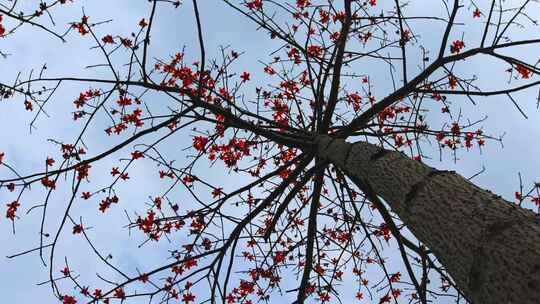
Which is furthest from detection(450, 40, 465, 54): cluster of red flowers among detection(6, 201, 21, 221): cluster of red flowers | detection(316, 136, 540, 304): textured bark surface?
detection(6, 201, 21, 221): cluster of red flowers

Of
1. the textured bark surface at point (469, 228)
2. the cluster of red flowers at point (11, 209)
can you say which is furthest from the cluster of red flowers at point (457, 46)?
the cluster of red flowers at point (11, 209)

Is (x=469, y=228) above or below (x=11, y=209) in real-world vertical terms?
below

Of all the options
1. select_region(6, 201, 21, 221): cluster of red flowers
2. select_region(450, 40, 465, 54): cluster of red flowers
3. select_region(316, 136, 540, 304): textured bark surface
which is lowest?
select_region(316, 136, 540, 304): textured bark surface

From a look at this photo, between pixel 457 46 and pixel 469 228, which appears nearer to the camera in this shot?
pixel 469 228

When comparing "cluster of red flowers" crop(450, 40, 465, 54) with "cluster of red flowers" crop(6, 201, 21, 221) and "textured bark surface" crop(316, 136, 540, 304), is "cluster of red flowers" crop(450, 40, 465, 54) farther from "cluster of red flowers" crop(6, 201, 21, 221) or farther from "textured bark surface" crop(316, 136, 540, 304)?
"cluster of red flowers" crop(6, 201, 21, 221)

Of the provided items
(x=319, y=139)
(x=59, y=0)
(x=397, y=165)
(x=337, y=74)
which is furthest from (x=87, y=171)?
(x=397, y=165)

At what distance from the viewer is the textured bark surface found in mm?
1366

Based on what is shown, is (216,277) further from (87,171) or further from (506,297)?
(506,297)

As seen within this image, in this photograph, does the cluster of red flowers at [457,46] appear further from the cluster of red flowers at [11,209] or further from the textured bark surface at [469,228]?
the cluster of red flowers at [11,209]

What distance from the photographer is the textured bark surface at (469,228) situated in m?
1.37

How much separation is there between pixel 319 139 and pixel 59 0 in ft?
7.44

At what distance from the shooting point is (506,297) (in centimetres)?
133

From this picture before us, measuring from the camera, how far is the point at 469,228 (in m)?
1.66

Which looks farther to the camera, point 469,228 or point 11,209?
point 11,209
